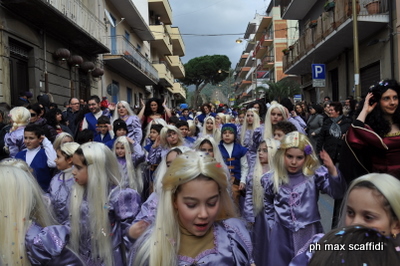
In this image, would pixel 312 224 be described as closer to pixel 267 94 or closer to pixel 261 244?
pixel 261 244

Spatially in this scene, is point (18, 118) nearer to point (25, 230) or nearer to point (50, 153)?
point (50, 153)

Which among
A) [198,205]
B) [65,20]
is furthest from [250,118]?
[65,20]

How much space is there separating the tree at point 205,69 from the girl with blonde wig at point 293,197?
73.1m

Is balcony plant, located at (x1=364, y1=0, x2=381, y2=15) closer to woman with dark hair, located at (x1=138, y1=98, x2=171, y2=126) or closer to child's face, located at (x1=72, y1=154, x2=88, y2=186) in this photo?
woman with dark hair, located at (x1=138, y1=98, x2=171, y2=126)

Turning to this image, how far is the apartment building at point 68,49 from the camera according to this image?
1157 centimetres

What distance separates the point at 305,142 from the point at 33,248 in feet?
9.20

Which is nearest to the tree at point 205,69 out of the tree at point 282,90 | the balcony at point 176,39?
the balcony at point 176,39

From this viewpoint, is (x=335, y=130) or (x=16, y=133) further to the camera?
(x=335, y=130)

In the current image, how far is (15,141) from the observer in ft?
20.3

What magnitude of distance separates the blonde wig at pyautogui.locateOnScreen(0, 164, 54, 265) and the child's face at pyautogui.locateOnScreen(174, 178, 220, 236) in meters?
0.87

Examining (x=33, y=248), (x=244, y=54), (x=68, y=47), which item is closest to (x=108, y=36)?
(x=68, y=47)

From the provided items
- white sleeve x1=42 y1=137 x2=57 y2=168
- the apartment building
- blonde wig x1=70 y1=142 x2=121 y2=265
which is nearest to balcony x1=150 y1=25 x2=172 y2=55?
the apartment building

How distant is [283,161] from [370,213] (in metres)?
2.13

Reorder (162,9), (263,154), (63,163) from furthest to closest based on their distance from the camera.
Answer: (162,9), (263,154), (63,163)
